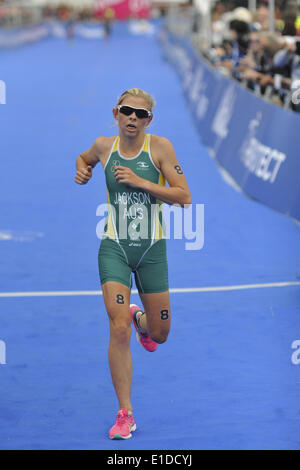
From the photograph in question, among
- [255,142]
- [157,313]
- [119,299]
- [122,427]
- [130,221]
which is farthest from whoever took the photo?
[255,142]

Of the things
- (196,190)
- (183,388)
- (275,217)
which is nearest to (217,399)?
(183,388)

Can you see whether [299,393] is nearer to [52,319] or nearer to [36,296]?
[52,319]

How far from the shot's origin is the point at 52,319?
27.5 ft

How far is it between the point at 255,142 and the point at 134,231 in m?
8.63

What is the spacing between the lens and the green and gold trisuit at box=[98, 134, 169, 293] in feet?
19.4

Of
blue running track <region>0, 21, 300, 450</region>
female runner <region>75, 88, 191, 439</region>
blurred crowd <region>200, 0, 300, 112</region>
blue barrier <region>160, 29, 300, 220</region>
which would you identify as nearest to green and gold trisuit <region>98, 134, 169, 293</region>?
female runner <region>75, 88, 191, 439</region>

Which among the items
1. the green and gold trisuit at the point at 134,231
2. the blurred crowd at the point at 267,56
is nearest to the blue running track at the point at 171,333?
the green and gold trisuit at the point at 134,231

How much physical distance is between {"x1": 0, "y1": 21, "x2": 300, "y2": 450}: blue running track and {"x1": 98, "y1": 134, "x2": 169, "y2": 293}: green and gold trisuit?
0.97 meters

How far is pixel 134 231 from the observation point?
6023 millimetres

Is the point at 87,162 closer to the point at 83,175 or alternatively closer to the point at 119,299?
the point at 83,175

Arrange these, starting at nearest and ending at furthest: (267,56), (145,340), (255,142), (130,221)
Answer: (130,221) → (145,340) → (255,142) → (267,56)

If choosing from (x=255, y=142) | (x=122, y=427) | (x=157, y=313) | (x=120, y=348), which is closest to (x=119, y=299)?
(x=120, y=348)

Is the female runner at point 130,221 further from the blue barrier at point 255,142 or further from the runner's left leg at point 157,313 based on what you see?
the blue barrier at point 255,142
